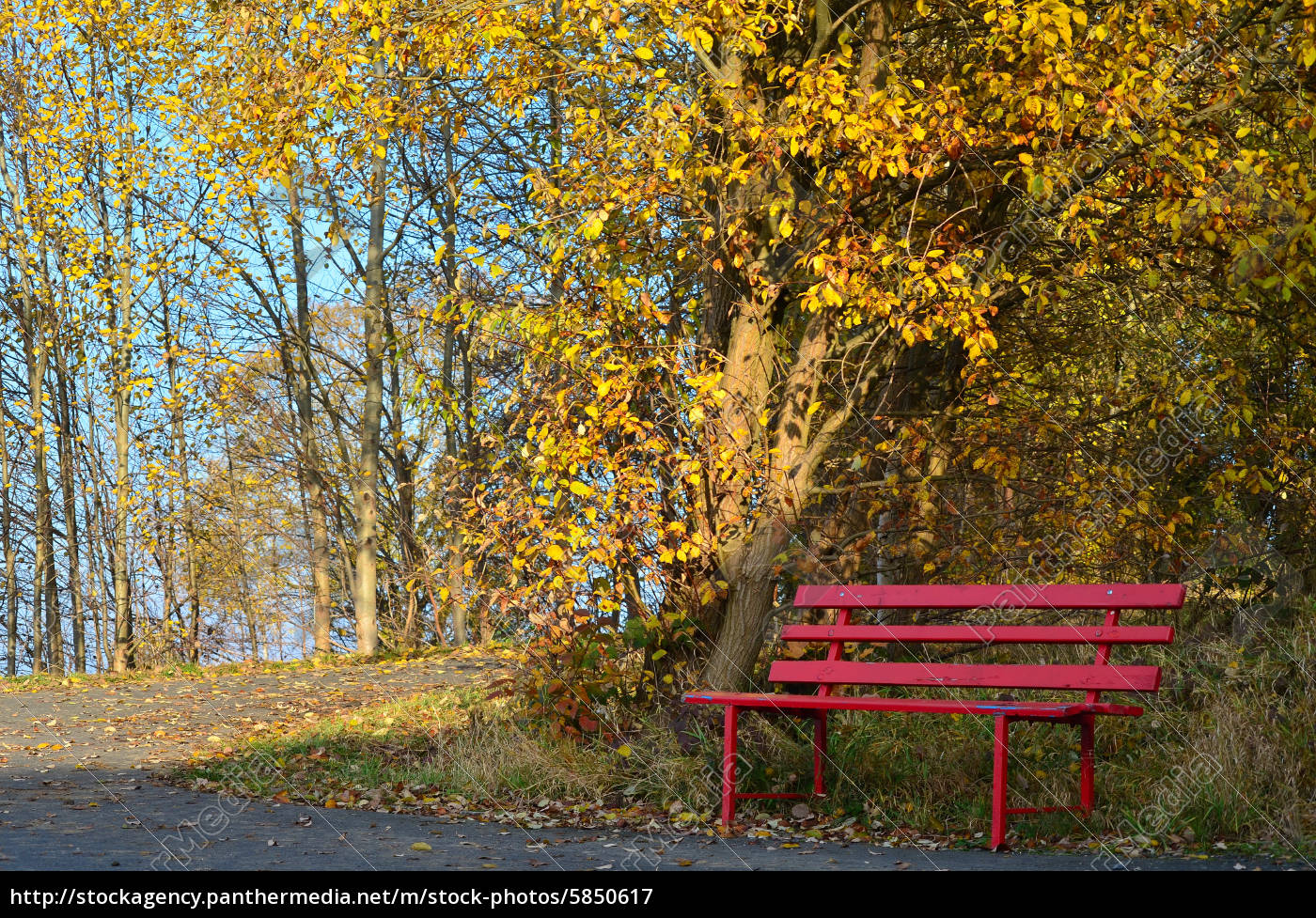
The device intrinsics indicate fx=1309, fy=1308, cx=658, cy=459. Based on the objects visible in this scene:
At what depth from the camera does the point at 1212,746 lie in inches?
227

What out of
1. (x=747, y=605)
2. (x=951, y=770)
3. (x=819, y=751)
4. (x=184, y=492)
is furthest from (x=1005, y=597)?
(x=184, y=492)

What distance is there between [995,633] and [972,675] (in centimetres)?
22

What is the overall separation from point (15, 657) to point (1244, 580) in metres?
17.8

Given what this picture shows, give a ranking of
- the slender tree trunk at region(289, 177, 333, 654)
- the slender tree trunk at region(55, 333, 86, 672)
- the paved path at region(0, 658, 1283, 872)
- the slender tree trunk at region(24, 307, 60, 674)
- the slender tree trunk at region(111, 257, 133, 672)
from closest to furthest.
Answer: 1. the paved path at region(0, 658, 1283, 872)
2. the slender tree trunk at region(111, 257, 133, 672)
3. the slender tree trunk at region(24, 307, 60, 674)
4. the slender tree trunk at region(289, 177, 333, 654)
5. the slender tree trunk at region(55, 333, 86, 672)

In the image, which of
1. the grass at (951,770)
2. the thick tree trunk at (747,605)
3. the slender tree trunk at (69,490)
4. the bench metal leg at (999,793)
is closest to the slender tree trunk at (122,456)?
the slender tree trunk at (69,490)

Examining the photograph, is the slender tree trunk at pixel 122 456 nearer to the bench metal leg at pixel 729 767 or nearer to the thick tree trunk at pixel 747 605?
the thick tree trunk at pixel 747 605

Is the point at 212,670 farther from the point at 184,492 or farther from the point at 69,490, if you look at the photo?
the point at 69,490

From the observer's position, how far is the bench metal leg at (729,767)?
602 cm

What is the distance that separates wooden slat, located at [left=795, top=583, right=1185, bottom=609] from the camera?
18.8 ft

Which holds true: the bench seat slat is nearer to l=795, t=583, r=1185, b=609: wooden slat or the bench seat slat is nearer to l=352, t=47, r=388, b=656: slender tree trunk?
l=795, t=583, r=1185, b=609: wooden slat

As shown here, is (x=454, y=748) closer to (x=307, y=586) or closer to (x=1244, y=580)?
(x=1244, y=580)

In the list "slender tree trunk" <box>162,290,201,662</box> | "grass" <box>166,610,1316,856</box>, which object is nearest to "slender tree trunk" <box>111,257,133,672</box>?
"slender tree trunk" <box>162,290,201,662</box>

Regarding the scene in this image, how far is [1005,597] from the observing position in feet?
19.8

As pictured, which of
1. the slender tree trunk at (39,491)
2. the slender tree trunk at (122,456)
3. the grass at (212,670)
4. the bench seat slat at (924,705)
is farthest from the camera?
the slender tree trunk at (39,491)
